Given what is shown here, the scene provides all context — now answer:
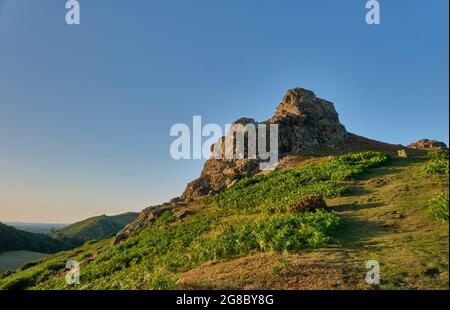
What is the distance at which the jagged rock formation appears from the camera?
3772cm

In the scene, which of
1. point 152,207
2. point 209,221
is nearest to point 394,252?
point 209,221

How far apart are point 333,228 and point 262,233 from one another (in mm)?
2747

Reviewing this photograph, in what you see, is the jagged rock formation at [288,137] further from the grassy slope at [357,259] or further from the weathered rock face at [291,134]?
the grassy slope at [357,259]

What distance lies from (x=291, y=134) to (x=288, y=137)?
2.11 feet

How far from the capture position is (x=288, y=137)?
41.0 metres

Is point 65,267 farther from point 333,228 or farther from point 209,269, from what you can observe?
point 333,228

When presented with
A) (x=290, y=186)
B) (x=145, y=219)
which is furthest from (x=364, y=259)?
(x=145, y=219)

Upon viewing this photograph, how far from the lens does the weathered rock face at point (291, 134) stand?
38.6 m

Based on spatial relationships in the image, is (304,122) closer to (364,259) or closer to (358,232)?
(358,232)

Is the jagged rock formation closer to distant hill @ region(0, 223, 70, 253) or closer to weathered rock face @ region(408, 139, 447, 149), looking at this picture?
weathered rock face @ region(408, 139, 447, 149)

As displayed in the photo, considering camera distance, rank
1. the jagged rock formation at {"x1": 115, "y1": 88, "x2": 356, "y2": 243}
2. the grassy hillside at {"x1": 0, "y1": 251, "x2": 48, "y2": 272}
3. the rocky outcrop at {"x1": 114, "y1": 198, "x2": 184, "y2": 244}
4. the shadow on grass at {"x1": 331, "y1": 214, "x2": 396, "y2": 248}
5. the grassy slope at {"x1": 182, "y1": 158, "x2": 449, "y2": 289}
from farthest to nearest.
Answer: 1. the grassy hillside at {"x1": 0, "y1": 251, "x2": 48, "y2": 272}
2. the jagged rock formation at {"x1": 115, "y1": 88, "x2": 356, "y2": 243}
3. the rocky outcrop at {"x1": 114, "y1": 198, "x2": 184, "y2": 244}
4. the shadow on grass at {"x1": 331, "y1": 214, "x2": 396, "y2": 248}
5. the grassy slope at {"x1": 182, "y1": 158, "x2": 449, "y2": 289}

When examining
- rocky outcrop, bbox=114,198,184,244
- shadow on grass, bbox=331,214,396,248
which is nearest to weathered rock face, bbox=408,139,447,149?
rocky outcrop, bbox=114,198,184,244

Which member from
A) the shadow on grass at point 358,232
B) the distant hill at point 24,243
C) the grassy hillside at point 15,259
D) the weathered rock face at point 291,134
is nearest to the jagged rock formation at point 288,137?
the weathered rock face at point 291,134

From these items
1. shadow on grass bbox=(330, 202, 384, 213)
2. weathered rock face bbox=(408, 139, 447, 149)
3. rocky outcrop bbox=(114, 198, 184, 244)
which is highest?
weathered rock face bbox=(408, 139, 447, 149)
